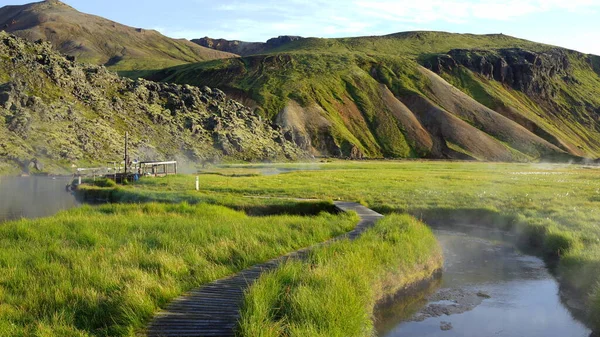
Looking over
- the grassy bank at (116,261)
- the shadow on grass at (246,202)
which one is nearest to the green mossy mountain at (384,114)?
the shadow on grass at (246,202)

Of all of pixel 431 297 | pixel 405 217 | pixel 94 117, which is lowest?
pixel 431 297

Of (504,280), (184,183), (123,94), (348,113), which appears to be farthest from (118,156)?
(348,113)

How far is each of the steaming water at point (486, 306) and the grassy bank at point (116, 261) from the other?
4528 mm

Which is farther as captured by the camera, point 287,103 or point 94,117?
point 287,103

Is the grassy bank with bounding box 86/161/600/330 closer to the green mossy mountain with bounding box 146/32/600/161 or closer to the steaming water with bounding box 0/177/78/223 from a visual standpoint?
the steaming water with bounding box 0/177/78/223

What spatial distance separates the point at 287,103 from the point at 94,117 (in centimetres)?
7733

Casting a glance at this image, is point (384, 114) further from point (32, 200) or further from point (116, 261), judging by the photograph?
point (116, 261)

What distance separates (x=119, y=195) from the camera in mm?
41531

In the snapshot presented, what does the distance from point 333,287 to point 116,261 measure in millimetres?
6387

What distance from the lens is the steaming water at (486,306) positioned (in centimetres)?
1516

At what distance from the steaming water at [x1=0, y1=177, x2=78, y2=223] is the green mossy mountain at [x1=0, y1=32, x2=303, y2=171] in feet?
78.6

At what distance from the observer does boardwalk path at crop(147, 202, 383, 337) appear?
9828mm

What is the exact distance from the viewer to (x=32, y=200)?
42375 millimetres

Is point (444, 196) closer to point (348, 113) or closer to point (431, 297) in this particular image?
point (431, 297)
